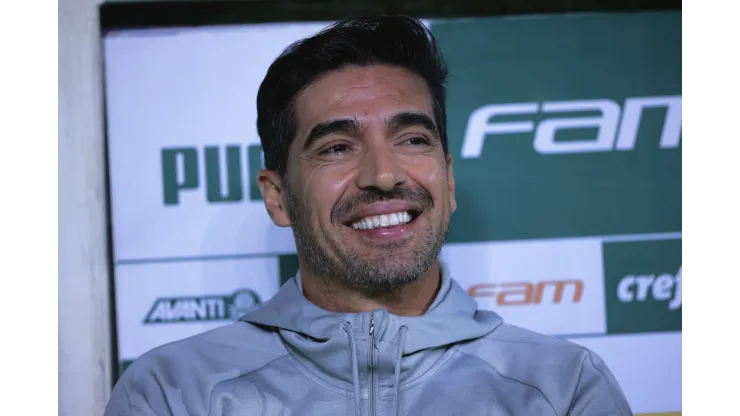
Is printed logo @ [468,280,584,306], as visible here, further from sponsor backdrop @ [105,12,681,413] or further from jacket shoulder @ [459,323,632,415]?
jacket shoulder @ [459,323,632,415]

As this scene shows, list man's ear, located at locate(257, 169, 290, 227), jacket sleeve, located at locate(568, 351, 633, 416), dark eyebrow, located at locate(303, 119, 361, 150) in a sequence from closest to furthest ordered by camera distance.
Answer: jacket sleeve, located at locate(568, 351, 633, 416), dark eyebrow, located at locate(303, 119, 361, 150), man's ear, located at locate(257, 169, 290, 227)

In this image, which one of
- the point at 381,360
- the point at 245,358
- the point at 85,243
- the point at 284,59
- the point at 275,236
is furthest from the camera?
the point at 275,236

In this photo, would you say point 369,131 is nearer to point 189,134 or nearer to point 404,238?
point 404,238

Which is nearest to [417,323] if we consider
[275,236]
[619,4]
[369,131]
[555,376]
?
[555,376]

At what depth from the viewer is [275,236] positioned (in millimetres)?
1770

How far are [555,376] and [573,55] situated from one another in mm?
813

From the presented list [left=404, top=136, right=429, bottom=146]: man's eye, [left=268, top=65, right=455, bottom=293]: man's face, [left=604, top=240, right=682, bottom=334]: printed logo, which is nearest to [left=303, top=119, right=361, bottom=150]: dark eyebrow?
[left=268, top=65, right=455, bottom=293]: man's face

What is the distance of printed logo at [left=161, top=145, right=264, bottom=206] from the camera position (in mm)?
1740

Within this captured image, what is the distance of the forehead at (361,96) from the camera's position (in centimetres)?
142

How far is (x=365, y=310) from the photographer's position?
1.46 meters

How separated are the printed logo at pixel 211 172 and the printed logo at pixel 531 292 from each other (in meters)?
0.60

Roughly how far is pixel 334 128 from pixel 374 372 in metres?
0.47

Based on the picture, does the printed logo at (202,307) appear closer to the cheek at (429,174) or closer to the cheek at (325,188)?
the cheek at (325,188)

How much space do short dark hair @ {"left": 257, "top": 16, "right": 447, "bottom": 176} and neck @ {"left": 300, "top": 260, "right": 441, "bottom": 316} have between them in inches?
10.2
